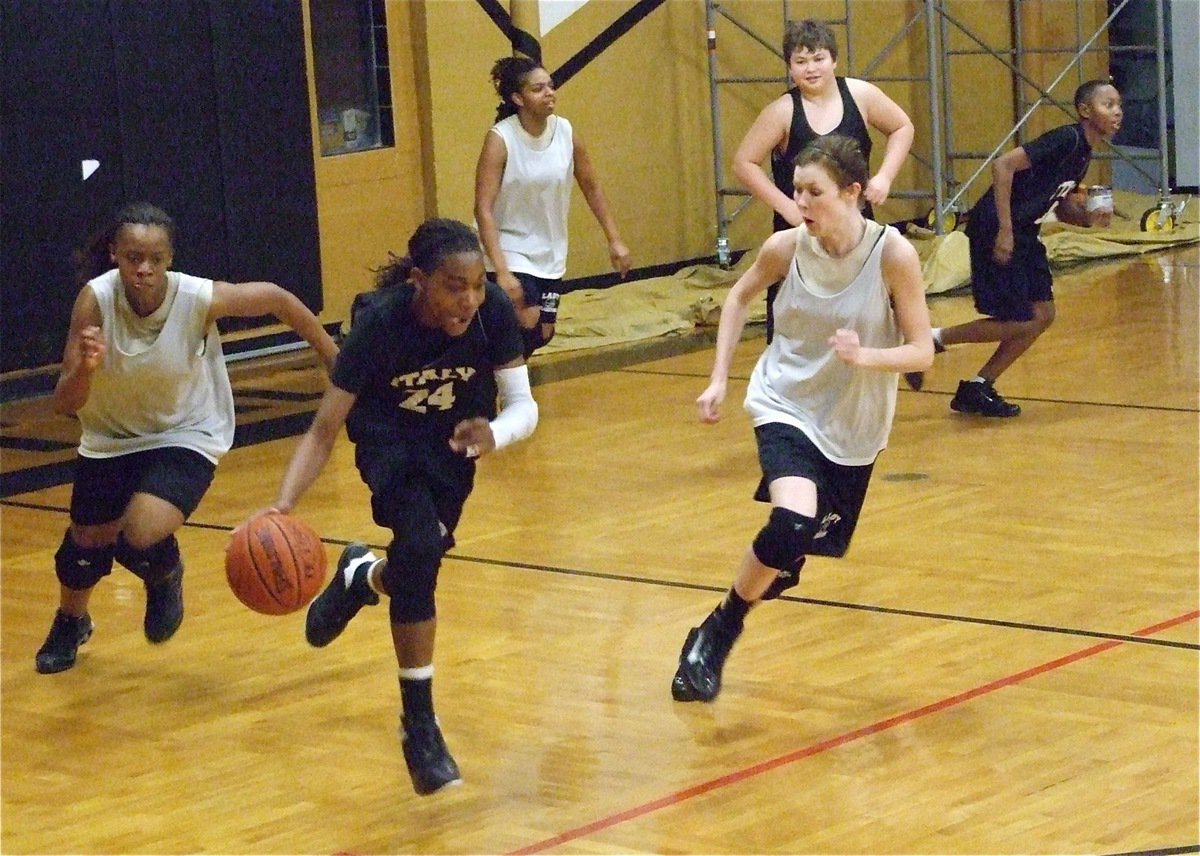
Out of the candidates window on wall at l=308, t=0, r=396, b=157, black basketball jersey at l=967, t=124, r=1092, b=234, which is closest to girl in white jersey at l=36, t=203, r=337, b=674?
black basketball jersey at l=967, t=124, r=1092, b=234

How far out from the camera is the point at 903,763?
4.04 m

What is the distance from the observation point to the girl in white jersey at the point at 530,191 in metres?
7.45

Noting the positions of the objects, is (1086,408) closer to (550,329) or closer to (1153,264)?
(550,329)

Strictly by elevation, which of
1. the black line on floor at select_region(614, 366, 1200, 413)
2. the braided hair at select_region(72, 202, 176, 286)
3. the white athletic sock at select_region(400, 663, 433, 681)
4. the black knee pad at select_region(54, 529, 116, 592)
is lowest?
the black line on floor at select_region(614, 366, 1200, 413)

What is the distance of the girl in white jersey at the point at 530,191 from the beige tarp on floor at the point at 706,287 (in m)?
2.38

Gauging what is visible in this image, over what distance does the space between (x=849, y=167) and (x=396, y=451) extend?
3.94ft

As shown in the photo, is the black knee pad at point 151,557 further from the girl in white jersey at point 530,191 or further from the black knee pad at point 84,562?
the girl in white jersey at point 530,191

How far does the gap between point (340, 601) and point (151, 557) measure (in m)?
0.65

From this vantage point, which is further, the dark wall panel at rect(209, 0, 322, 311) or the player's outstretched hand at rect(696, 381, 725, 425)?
the dark wall panel at rect(209, 0, 322, 311)

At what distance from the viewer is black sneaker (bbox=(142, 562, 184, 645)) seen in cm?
522

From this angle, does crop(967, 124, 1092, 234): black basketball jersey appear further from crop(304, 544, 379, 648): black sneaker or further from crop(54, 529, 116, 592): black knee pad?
crop(54, 529, 116, 592): black knee pad

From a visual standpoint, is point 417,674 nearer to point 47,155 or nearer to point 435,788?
point 435,788

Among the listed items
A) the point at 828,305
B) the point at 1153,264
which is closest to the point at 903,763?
the point at 828,305

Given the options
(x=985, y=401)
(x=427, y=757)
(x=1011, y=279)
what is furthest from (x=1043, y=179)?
(x=427, y=757)
